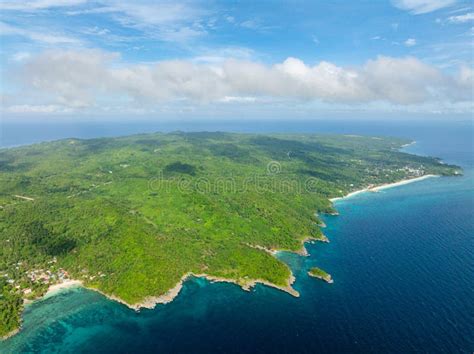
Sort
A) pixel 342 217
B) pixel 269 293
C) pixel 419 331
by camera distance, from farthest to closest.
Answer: pixel 342 217 < pixel 269 293 < pixel 419 331

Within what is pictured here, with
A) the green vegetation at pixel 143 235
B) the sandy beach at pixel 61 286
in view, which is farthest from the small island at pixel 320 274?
the sandy beach at pixel 61 286

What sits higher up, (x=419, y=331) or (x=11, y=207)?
(x=11, y=207)

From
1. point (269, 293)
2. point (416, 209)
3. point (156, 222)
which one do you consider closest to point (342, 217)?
point (416, 209)

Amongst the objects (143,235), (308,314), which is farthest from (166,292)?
(308,314)

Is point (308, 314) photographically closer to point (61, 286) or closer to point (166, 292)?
point (166, 292)

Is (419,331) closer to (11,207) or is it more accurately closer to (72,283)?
(72,283)

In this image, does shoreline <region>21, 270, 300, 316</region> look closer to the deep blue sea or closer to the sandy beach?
the sandy beach

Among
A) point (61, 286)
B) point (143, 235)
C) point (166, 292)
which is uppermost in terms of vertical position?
point (143, 235)

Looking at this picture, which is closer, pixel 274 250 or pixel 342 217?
pixel 274 250
